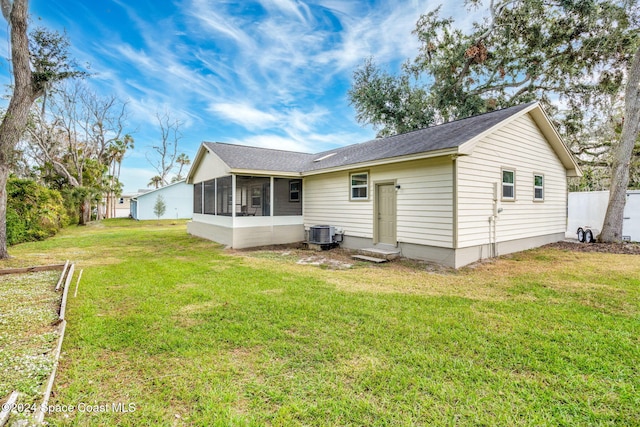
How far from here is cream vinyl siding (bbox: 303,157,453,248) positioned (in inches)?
288

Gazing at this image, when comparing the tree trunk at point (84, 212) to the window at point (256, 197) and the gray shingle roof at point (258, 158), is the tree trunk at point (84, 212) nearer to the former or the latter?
the gray shingle roof at point (258, 158)

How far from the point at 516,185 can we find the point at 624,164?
462 centimetres

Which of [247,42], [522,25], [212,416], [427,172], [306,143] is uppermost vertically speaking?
[522,25]

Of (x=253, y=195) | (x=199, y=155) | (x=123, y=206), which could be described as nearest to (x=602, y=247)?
(x=253, y=195)

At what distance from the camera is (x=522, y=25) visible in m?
13.8

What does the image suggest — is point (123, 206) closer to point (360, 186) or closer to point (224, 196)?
point (224, 196)

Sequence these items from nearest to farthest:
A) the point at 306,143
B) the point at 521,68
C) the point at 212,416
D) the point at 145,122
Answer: the point at 212,416
the point at 521,68
the point at 306,143
the point at 145,122

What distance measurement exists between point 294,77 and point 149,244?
1105cm

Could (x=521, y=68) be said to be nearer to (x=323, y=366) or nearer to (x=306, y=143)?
(x=306, y=143)

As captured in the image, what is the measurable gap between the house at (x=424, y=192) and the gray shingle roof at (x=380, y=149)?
0.06 m

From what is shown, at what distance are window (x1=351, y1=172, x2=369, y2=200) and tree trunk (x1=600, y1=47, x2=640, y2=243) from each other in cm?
844

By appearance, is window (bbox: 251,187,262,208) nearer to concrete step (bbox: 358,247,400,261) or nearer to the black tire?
concrete step (bbox: 358,247,400,261)

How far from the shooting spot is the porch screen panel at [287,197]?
11609mm

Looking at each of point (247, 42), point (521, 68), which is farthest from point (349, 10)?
point (521, 68)
